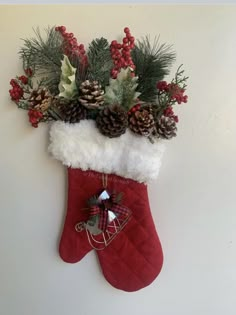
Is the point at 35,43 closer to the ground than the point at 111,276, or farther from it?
farther from it

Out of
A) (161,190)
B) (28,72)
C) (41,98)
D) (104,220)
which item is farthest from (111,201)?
(28,72)

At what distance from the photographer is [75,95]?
100cm

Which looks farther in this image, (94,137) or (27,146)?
(27,146)

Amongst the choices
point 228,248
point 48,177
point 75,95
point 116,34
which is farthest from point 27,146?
point 228,248

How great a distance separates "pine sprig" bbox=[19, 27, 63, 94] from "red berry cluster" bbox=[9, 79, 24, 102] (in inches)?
2.6

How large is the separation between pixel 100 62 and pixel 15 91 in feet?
0.94

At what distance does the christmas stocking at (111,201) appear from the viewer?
1.00 meters

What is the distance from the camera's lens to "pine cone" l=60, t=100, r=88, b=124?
0.99 meters

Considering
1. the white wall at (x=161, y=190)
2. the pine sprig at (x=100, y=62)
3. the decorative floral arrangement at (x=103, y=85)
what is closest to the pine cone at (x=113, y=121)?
the decorative floral arrangement at (x=103, y=85)

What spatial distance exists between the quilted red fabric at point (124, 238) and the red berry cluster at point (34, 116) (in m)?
0.18

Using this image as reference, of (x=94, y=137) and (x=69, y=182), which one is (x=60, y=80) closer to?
(x=94, y=137)

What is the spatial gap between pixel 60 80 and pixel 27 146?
25cm

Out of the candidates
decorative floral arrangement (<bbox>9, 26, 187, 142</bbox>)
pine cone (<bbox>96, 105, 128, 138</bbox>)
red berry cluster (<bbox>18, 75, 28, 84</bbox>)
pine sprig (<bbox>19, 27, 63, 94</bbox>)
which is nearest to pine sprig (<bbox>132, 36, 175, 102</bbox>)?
decorative floral arrangement (<bbox>9, 26, 187, 142</bbox>)

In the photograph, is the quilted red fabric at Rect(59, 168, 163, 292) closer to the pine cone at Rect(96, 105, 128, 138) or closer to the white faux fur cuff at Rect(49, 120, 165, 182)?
the white faux fur cuff at Rect(49, 120, 165, 182)
